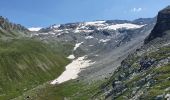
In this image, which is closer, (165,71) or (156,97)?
(156,97)

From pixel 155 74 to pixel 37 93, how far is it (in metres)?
101

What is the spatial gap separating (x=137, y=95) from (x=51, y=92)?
373ft

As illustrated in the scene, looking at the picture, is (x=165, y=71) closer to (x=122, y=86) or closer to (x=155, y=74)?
(x=155, y=74)

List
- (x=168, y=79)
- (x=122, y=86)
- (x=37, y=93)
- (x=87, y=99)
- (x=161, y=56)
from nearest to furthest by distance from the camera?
(x=168, y=79) → (x=122, y=86) → (x=161, y=56) → (x=87, y=99) → (x=37, y=93)

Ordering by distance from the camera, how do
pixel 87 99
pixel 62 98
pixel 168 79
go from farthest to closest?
pixel 62 98 < pixel 87 99 < pixel 168 79

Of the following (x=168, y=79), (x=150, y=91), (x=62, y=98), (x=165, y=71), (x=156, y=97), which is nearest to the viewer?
(x=156, y=97)

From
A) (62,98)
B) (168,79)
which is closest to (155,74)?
(168,79)

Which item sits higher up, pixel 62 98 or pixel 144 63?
pixel 144 63

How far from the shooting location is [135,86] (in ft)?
313

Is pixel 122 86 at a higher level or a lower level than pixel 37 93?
higher

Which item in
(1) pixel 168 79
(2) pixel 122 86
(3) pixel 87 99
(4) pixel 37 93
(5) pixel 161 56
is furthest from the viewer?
(4) pixel 37 93

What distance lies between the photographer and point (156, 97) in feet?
232

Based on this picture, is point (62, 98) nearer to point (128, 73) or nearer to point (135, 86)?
point (128, 73)

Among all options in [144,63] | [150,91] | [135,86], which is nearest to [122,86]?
[135,86]
